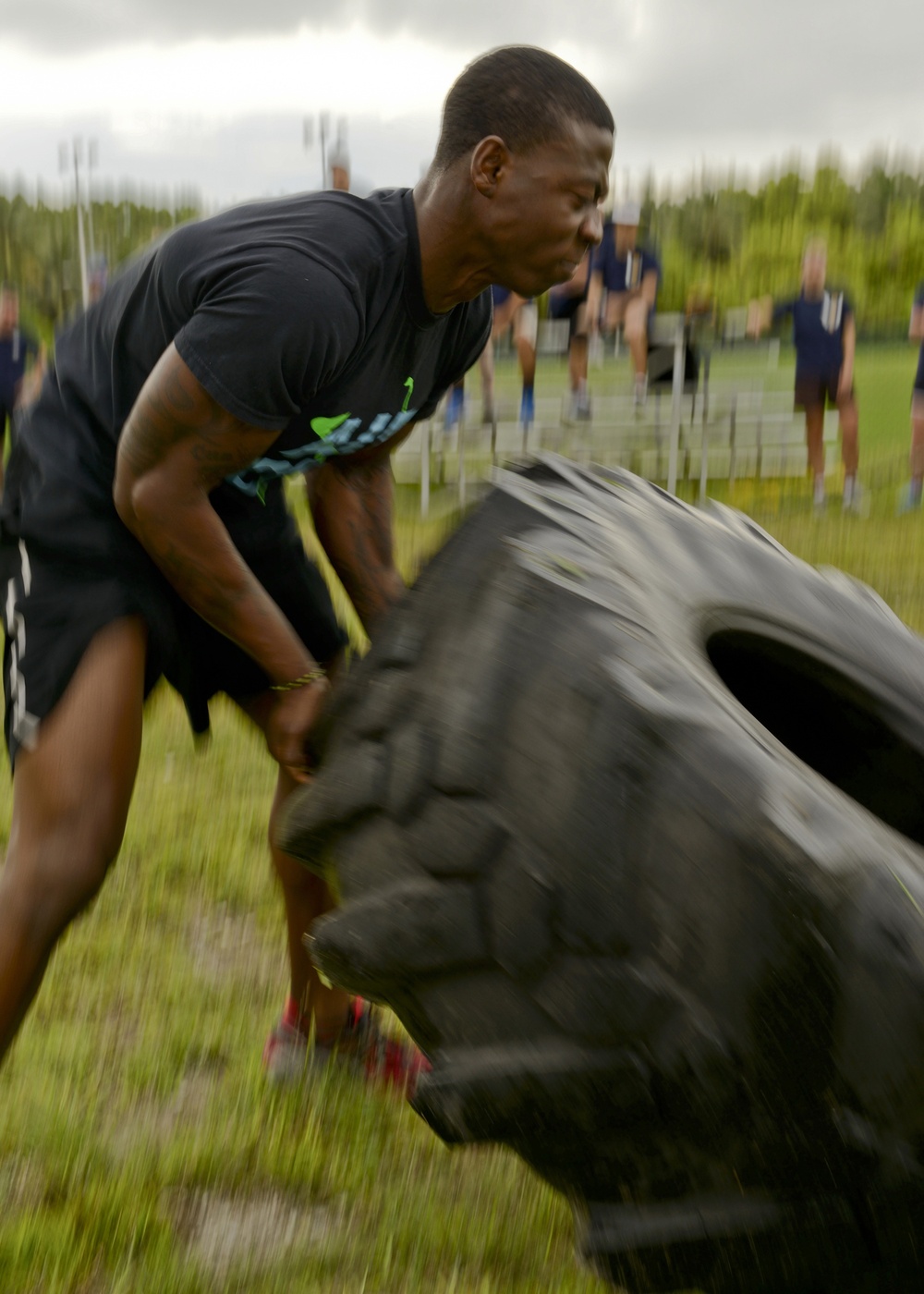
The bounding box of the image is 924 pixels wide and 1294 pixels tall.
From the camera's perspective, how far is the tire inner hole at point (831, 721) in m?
1.76

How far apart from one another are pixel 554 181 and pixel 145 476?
2.26 feet

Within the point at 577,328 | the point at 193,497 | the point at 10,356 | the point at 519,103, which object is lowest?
the point at 10,356

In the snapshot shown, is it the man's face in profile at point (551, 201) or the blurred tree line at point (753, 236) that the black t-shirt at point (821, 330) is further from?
the blurred tree line at point (753, 236)

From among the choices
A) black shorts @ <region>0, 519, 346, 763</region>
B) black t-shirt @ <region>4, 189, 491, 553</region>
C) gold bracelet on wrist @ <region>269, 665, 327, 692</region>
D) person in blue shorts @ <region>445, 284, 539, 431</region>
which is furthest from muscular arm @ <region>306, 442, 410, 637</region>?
person in blue shorts @ <region>445, 284, 539, 431</region>

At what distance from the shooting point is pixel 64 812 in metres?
1.73

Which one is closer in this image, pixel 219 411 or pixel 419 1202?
pixel 219 411

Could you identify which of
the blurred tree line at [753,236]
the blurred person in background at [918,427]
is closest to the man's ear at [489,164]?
the blurred person in background at [918,427]

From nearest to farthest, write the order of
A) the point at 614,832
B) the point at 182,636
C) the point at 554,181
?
the point at 614,832 → the point at 554,181 → the point at 182,636

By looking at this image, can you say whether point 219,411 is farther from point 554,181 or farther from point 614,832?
point 614,832

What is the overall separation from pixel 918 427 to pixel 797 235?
71.2 ft

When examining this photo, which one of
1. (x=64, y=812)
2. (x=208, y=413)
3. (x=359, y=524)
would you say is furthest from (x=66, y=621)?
(x=359, y=524)

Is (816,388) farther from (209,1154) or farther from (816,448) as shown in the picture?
(209,1154)

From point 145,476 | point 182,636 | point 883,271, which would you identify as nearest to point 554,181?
point 145,476

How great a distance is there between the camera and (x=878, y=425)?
13.4 m
